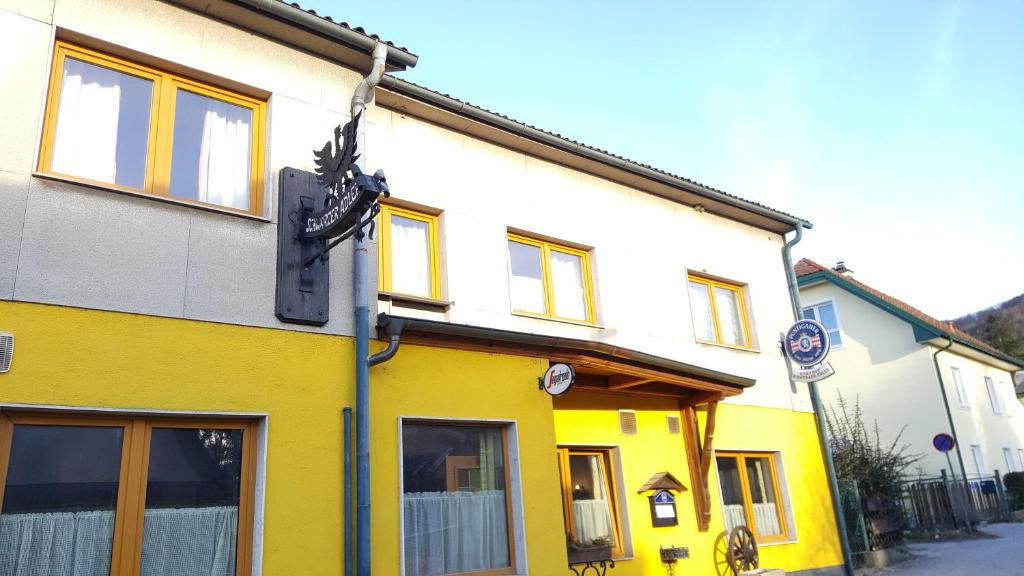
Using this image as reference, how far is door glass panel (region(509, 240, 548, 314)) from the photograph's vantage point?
941 cm

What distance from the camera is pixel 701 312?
11711mm

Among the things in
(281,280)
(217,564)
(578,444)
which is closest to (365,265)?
(281,280)

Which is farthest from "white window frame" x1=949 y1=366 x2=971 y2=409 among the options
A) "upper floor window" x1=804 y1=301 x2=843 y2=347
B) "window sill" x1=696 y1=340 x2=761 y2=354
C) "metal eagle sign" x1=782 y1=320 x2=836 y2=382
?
"window sill" x1=696 y1=340 x2=761 y2=354

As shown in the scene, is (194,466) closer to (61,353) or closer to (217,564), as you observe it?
(217,564)

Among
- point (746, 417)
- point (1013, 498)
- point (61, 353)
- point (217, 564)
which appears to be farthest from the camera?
point (1013, 498)

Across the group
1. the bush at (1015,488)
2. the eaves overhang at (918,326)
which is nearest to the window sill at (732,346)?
the eaves overhang at (918,326)

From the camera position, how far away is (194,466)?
588cm

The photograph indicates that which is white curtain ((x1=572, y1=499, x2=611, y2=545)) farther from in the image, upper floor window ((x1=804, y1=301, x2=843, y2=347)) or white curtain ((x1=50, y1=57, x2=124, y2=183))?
upper floor window ((x1=804, y1=301, x2=843, y2=347))

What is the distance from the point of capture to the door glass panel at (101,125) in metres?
6.13

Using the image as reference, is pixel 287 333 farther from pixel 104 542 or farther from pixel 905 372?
pixel 905 372

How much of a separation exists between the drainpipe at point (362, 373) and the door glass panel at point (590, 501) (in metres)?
3.53

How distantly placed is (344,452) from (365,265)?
1.73 meters

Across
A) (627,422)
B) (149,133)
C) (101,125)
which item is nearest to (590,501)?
(627,422)

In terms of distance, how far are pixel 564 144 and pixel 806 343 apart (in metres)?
5.33
